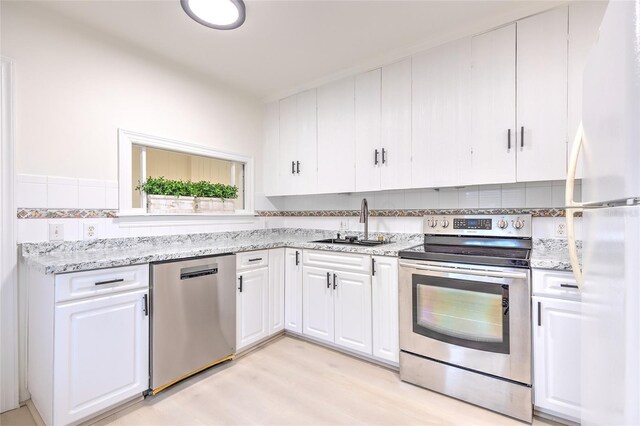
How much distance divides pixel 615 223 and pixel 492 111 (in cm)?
160

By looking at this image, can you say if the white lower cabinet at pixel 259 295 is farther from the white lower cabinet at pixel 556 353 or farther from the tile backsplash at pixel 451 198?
the white lower cabinet at pixel 556 353

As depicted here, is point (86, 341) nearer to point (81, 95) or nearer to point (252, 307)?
point (252, 307)

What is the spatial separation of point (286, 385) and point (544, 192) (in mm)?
2299

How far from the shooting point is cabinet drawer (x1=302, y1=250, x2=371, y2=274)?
232cm

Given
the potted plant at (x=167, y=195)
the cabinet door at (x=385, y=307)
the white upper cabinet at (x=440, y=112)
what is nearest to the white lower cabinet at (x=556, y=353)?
the cabinet door at (x=385, y=307)

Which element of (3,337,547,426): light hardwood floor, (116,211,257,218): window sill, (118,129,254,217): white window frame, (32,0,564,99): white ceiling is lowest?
(3,337,547,426): light hardwood floor

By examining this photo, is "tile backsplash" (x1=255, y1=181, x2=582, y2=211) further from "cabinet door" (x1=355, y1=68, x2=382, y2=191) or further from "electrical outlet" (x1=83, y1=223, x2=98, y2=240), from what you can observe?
"electrical outlet" (x1=83, y1=223, x2=98, y2=240)

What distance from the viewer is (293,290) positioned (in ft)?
9.11

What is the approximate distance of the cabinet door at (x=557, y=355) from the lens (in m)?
1.56

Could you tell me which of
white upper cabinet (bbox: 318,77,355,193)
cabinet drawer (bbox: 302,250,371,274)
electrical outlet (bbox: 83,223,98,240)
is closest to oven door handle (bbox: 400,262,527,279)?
cabinet drawer (bbox: 302,250,371,274)

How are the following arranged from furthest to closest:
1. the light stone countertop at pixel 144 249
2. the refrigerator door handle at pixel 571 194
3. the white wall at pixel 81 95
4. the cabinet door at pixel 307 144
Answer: the cabinet door at pixel 307 144 → the white wall at pixel 81 95 → the light stone countertop at pixel 144 249 → the refrigerator door handle at pixel 571 194

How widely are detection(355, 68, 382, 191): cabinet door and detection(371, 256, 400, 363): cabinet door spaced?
2.43 feet

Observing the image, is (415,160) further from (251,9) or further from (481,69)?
(251,9)

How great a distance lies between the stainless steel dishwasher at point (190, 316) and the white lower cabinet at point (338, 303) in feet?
2.21
